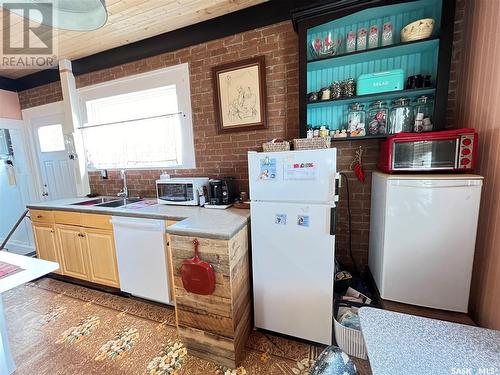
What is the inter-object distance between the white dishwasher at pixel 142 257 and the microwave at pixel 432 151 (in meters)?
1.89

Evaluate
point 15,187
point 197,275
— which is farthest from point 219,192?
point 15,187

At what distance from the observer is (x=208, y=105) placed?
228cm

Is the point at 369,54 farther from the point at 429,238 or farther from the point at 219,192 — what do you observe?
the point at 219,192

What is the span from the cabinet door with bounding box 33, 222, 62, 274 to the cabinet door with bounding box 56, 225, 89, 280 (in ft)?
0.35

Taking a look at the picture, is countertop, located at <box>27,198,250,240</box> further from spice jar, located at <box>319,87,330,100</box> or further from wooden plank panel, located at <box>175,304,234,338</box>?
spice jar, located at <box>319,87,330,100</box>

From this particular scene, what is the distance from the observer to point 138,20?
202cm

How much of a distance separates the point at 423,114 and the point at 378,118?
0.96 feet

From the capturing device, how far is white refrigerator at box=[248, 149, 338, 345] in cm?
139

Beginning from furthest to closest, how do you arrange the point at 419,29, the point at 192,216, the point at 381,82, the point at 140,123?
the point at 140,123 < the point at 192,216 < the point at 381,82 < the point at 419,29

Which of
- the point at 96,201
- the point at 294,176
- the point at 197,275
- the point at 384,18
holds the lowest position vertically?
the point at 197,275

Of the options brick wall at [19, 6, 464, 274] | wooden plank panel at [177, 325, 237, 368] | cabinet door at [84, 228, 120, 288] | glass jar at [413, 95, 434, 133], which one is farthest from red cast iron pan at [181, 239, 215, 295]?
glass jar at [413, 95, 434, 133]

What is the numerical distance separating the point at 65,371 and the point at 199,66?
279cm

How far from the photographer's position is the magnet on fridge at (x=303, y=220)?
4.72ft

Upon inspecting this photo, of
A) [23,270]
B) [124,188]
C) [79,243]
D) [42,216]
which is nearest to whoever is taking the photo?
[23,270]
